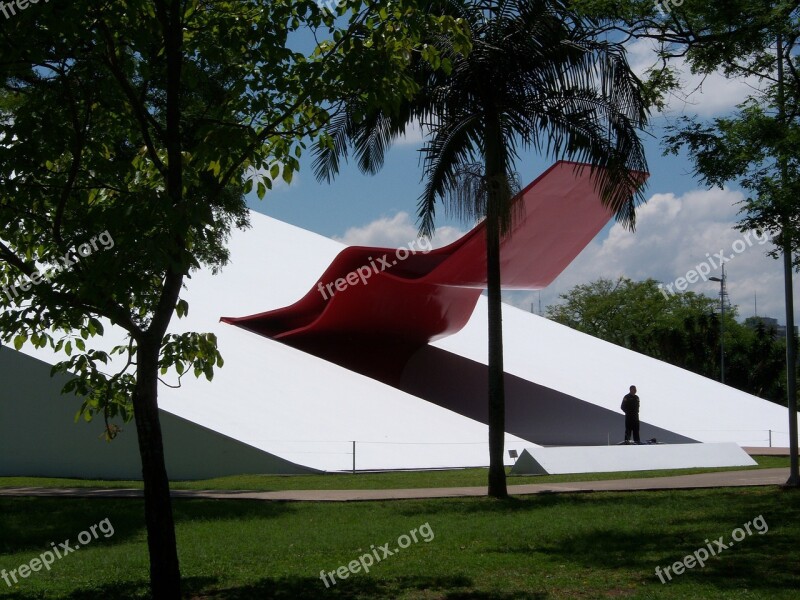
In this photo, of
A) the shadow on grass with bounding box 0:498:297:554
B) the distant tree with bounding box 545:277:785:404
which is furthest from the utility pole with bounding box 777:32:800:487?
the distant tree with bounding box 545:277:785:404

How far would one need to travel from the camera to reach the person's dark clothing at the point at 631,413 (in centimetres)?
1758

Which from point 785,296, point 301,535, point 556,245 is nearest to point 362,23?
point 301,535

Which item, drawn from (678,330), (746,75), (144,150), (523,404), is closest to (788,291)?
(746,75)

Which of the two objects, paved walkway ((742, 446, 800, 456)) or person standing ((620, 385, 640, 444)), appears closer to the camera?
person standing ((620, 385, 640, 444))

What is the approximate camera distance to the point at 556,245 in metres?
21.2

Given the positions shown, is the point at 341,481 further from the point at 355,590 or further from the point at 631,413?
the point at 355,590

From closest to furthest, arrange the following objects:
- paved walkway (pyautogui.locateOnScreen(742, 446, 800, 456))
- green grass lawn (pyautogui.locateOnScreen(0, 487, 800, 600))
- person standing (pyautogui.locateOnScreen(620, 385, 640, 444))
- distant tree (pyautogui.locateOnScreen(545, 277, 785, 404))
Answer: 1. green grass lawn (pyautogui.locateOnScreen(0, 487, 800, 600))
2. person standing (pyautogui.locateOnScreen(620, 385, 640, 444))
3. paved walkway (pyautogui.locateOnScreen(742, 446, 800, 456))
4. distant tree (pyautogui.locateOnScreen(545, 277, 785, 404))

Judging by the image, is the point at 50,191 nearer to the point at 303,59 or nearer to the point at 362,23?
the point at 303,59

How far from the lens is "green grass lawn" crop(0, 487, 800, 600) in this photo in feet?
23.1

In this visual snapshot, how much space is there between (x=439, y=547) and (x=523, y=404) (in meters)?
13.8

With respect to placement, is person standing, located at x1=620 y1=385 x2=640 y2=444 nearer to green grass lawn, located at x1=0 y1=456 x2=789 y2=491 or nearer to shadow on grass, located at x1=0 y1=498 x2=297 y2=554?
green grass lawn, located at x1=0 y1=456 x2=789 y2=491

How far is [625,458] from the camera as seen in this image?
1609 cm

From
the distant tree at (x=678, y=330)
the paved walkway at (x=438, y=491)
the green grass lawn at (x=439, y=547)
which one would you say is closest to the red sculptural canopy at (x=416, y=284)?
the paved walkway at (x=438, y=491)

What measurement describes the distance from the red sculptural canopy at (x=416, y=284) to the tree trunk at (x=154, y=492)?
42.6 ft
